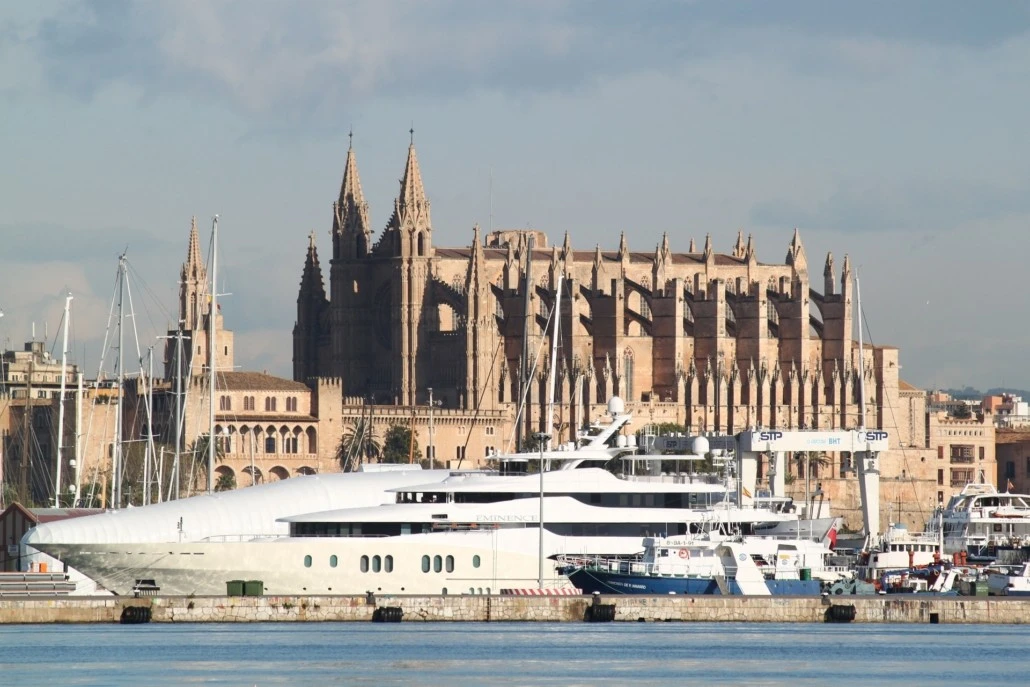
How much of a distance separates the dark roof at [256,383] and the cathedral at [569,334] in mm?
4146

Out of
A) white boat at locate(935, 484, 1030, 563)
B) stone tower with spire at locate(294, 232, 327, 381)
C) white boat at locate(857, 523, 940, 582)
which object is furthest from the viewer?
stone tower with spire at locate(294, 232, 327, 381)

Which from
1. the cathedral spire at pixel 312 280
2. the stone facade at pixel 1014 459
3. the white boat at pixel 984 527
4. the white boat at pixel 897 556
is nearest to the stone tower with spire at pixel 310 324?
the cathedral spire at pixel 312 280

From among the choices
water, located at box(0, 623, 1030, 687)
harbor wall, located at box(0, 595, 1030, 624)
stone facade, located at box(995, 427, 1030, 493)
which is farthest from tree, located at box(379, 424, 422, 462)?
water, located at box(0, 623, 1030, 687)

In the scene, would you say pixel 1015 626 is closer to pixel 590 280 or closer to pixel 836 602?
pixel 836 602

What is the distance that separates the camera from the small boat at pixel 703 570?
68.3 m

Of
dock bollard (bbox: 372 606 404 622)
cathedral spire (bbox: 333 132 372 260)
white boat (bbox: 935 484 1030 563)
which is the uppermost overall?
cathedral spire (bbox: 333 132 372 260)

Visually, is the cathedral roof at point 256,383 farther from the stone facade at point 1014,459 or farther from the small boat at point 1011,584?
the small boat at point 1011,584

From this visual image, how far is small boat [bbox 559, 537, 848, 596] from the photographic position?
68.3m

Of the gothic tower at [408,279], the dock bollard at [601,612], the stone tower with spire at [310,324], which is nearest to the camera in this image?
the dock bollard at [601,612]

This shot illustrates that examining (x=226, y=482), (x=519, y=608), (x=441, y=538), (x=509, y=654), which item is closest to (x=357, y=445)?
(x=226, y=482)

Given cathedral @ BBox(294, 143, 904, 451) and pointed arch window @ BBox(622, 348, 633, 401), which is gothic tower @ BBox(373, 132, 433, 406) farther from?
pointed arch window @ BBox(622, 348, 633, 401)

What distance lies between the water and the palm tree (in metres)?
83.8

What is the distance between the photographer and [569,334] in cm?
16062

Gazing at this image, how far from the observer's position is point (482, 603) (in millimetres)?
64875
